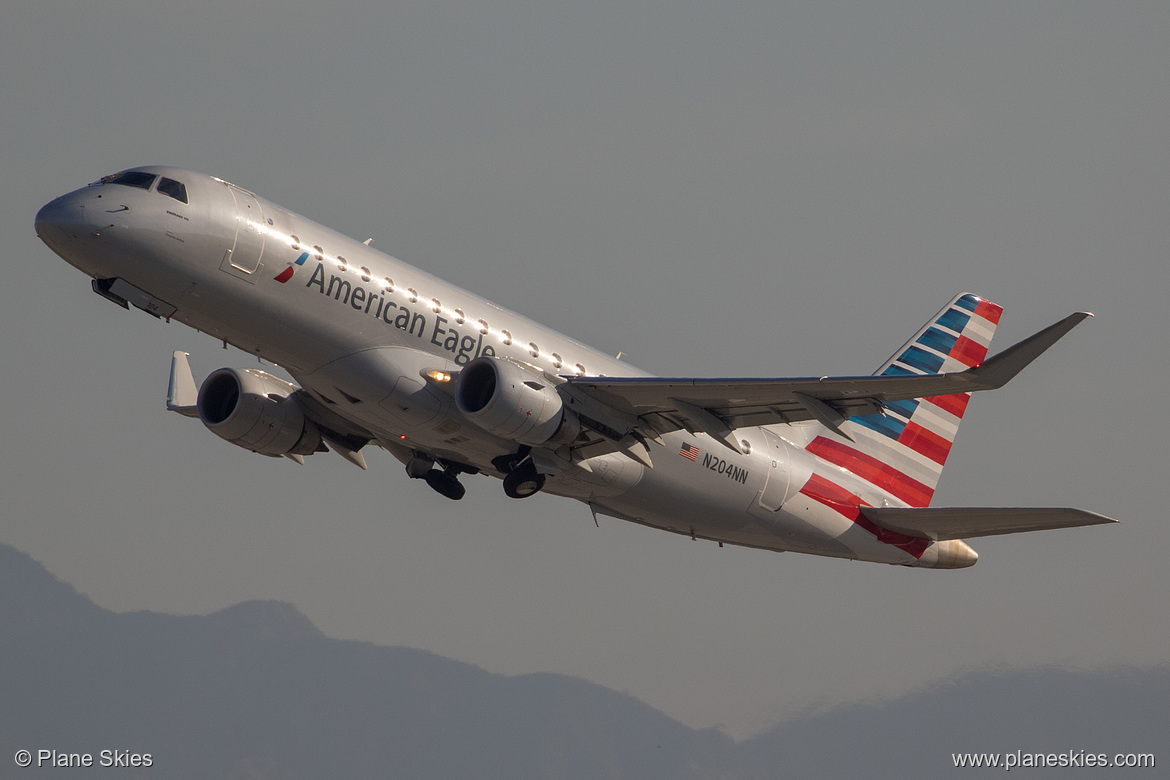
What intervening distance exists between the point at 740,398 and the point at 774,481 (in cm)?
586

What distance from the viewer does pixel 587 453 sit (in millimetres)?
30328

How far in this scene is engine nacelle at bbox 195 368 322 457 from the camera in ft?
106

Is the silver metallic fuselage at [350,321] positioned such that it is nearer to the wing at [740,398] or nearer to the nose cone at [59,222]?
the nose cone at [59,222]

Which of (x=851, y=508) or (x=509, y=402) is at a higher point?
(x=509, y=402)

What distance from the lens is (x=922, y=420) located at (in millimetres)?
39688

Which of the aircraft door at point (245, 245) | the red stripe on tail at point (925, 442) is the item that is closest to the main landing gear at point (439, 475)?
the aircraft door at point (245, 245)

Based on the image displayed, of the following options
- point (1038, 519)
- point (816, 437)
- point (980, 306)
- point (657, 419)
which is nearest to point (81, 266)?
point (657, 419)

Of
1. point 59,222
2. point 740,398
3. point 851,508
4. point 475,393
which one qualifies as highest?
point 59,222

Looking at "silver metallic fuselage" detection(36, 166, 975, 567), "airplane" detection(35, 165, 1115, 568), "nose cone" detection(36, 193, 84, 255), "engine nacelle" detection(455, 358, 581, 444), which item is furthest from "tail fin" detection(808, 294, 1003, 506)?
"nose cone" detection(36, 193, 84, 255)

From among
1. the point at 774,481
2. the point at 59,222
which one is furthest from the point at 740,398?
the point at 59,222

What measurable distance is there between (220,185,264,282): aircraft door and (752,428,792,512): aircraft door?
569 inches

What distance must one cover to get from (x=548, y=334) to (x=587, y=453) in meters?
3.14

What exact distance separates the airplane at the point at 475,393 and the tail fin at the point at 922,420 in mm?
713

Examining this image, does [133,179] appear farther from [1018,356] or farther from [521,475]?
[1018,356]
